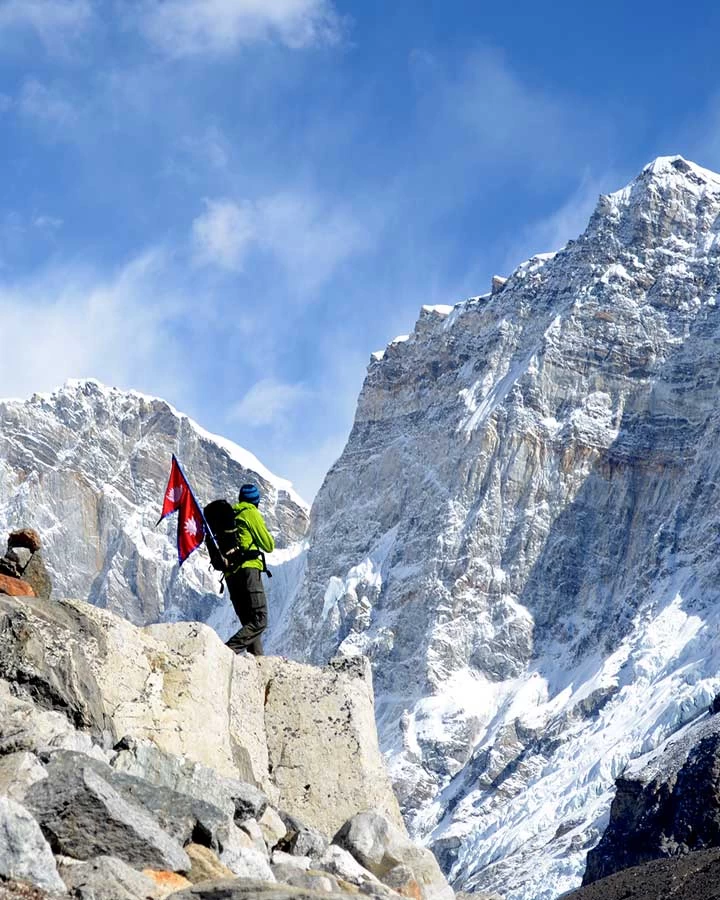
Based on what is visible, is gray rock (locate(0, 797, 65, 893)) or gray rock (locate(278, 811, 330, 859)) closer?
gray rock (locate(0, 797, 65, 893))

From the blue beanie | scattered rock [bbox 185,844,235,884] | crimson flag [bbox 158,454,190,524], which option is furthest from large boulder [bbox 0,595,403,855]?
crimson flag [bbox 158,454,190,524]

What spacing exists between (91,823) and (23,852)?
1228mm

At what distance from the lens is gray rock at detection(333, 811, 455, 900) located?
1808cm

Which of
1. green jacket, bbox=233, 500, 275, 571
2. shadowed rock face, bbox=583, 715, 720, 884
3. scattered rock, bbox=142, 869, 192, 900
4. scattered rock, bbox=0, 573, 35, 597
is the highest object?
shadowed rock face, bbox=583, 715, 720, 884

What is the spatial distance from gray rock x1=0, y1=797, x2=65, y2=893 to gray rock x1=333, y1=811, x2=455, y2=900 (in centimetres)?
478

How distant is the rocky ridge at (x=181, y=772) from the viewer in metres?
14.8

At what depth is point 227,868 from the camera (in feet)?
51.9

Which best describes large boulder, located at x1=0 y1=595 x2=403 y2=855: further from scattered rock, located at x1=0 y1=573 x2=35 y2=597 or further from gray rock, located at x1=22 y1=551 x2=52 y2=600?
gray rock, located at x1=22 y1=551 x2=52 y2=600

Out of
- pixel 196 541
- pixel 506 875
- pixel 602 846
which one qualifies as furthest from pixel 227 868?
pixel 506 875

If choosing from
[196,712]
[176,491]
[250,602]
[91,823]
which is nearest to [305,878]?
[91,823]

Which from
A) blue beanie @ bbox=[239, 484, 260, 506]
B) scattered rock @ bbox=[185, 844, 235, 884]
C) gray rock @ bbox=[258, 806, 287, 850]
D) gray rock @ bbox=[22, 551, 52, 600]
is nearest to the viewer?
scattered rock @ bbox=[185, 844, 235, 884]

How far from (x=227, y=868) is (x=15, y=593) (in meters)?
5.10

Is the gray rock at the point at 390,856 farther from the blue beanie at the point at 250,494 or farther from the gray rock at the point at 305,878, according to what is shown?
the blue beanie at the point at 250,494

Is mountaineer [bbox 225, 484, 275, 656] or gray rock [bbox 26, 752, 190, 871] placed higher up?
mountaineer [bbox 225, 484, 275, 656]
